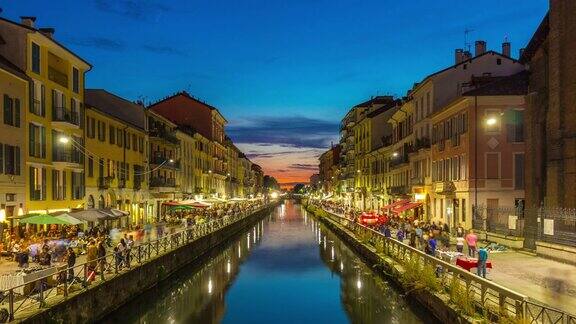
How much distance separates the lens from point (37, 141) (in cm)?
3491

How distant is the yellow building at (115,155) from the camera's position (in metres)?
43.5

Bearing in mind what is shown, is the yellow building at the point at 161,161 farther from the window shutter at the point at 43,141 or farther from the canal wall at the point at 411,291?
the window shutter at the point at 43,141

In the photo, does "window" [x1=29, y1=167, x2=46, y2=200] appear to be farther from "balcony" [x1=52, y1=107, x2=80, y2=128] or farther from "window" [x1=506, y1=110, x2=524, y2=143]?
"window" [x1=506, y1=110, x2=524, y2=143]

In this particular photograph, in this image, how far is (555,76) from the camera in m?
31.5

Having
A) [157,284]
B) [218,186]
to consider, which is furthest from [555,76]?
[218,186]

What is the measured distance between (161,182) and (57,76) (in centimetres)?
2441

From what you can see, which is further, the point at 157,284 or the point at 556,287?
the point at 157,284

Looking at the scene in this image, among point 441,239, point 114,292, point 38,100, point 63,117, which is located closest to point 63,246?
point 114,292

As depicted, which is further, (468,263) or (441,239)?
(441,239)

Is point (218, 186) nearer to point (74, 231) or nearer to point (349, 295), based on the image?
point (74, 231)

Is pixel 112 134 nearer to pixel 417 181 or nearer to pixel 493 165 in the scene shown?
pixel 417 181

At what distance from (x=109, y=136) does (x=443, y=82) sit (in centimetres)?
2739

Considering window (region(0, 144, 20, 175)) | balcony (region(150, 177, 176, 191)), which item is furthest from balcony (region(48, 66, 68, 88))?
balcony (region(150, 177, 176, 191))

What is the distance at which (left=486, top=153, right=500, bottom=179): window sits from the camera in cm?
4041
